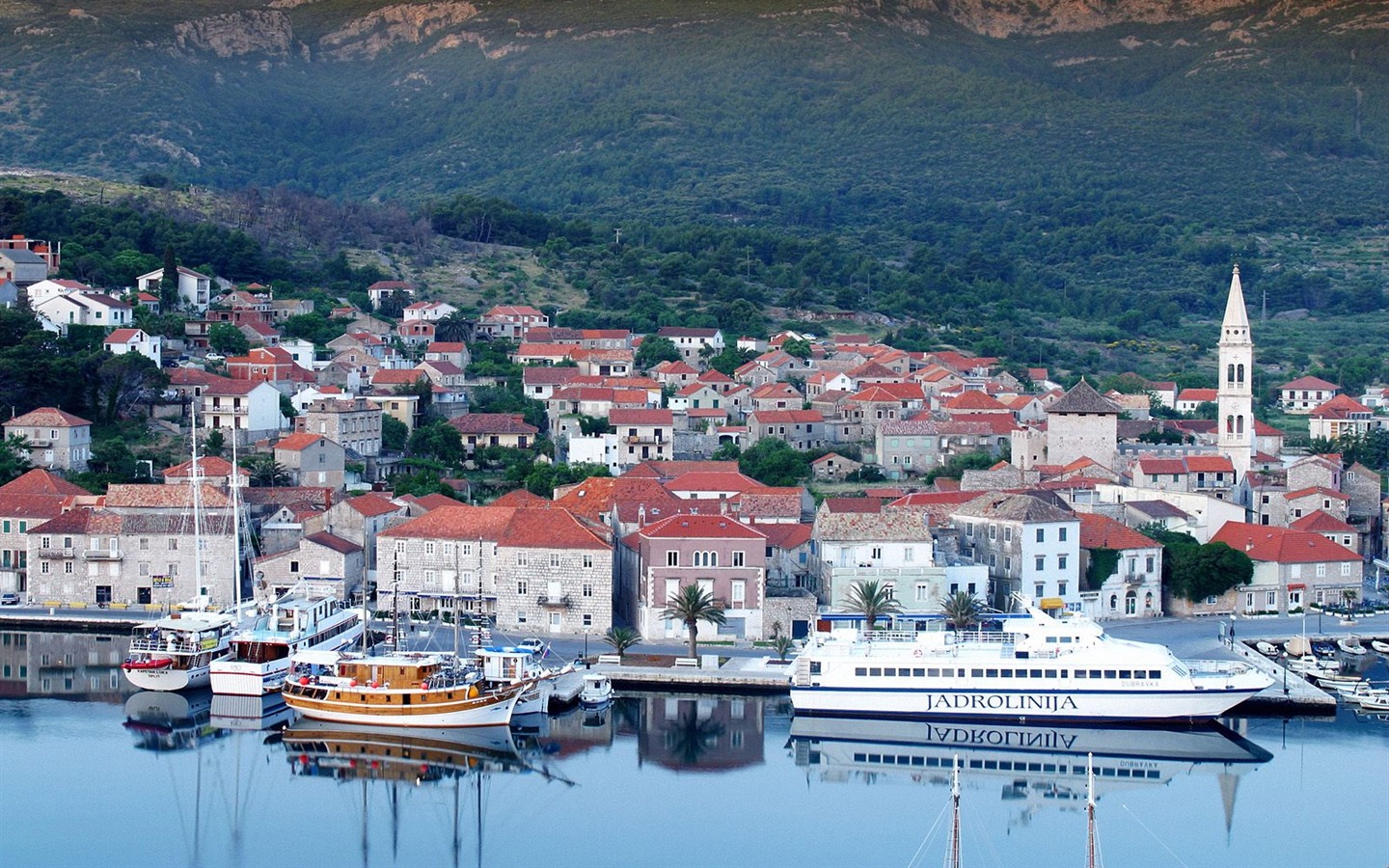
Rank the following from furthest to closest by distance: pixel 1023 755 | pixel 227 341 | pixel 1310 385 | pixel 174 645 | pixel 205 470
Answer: pixel 1310 385, pixel 227 341, pixel 205 470, pixel 174 645, pixel 1023 755

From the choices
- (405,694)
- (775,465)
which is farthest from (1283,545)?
(405,694)

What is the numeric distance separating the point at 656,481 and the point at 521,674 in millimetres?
12859

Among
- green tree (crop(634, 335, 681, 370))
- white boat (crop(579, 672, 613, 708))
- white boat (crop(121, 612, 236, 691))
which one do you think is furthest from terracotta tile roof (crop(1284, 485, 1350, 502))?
green tree (crop(634, 335, 681, 370))

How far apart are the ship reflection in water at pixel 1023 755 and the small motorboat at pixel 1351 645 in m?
7.48

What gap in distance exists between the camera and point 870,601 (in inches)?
1601

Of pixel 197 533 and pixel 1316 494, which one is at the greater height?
pixel 1316 494

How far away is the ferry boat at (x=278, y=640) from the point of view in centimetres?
3934

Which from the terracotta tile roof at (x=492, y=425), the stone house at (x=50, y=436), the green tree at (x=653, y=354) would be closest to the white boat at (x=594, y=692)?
the stone house at (x=50, y=436)

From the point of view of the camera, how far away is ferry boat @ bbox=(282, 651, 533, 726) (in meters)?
36.8

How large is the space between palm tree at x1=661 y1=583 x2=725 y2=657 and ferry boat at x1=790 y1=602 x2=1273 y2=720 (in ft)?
9.26

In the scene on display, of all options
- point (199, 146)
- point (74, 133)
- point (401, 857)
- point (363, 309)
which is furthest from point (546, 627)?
point (199, 146)

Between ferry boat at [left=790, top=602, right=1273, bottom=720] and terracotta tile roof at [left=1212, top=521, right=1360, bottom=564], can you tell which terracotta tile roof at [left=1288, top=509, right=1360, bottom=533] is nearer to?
terracotta tile roof at [left=1212, top=521, right=1360, bottom=564]

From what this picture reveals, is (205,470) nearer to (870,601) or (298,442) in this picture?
(298,442)

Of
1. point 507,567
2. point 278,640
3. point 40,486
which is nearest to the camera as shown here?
point 278,640
